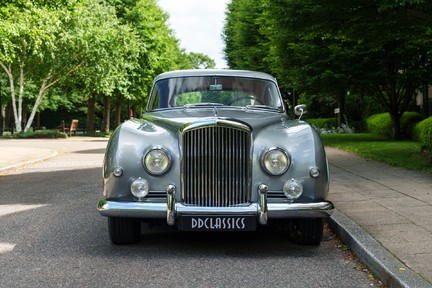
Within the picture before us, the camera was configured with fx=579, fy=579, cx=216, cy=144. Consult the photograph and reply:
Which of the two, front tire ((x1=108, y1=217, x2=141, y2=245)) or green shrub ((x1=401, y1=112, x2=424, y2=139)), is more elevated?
green shrub ((x1=401, y1=112, x2=424, y2=139))

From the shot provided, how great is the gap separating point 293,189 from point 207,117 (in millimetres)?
1095

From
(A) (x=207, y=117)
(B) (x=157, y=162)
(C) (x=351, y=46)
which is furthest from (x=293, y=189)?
(C) (x=351, y=46)

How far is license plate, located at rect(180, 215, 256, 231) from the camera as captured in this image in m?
5.22

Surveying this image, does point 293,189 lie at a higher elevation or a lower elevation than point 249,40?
lower

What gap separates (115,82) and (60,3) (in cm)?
2350

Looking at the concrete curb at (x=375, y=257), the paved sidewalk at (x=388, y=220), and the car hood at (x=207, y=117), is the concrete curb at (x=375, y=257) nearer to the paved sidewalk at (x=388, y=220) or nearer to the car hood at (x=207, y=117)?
the paved sidewalk at (x=388, y=220)

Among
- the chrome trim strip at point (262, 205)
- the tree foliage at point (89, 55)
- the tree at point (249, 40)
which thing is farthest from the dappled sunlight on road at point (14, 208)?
the tree at point (249, 40)

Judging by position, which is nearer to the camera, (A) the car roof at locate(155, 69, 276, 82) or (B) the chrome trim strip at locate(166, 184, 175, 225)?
(B) the chrome trim strip at locate(166, 184, 175, 225)

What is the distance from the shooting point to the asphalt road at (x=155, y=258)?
15.1 feet

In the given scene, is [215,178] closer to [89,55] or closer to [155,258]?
[155,258]

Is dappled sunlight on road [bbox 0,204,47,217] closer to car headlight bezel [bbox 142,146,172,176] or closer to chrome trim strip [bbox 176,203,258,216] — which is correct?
car headlight bezel [bbox 142,146,172,176]

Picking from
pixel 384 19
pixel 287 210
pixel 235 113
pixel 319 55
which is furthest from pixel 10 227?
pixel 319 55

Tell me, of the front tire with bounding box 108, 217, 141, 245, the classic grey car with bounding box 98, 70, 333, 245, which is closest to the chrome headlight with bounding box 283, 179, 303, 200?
the classic grey car with bounding box 98, 70, 333, 245

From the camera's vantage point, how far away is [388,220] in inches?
250
